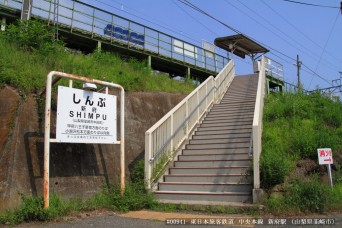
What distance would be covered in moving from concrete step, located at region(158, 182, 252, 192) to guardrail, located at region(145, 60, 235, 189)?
0.39 metres

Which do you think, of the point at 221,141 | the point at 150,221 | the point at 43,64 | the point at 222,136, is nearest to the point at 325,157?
the point at 221,141

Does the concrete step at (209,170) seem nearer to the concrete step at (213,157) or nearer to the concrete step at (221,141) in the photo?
the concrete step at (213,157)

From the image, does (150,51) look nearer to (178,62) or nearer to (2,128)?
(178,62)

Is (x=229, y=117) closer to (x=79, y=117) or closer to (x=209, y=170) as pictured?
(x=209, y=170)

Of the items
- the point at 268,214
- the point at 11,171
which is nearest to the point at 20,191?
the point at 11,171

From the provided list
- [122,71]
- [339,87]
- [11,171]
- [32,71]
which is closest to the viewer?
[11,171]

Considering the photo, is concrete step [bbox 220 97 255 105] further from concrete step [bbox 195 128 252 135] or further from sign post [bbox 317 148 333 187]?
sign post [bbox 317 148 333 187]

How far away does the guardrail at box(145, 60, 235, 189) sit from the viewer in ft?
30.9

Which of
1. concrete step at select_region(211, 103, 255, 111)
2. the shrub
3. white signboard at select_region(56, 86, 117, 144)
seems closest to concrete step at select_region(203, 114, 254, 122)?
concrete step at select_region(211, 103, 255, 111)

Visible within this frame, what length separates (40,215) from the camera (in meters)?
6.79

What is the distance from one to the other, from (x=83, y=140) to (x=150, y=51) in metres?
14.1

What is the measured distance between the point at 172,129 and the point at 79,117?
11.6 ft

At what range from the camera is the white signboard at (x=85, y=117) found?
25.1 feet

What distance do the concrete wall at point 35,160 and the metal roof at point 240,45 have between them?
15.8 meters
